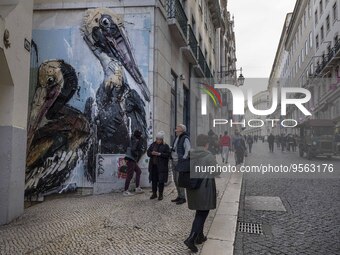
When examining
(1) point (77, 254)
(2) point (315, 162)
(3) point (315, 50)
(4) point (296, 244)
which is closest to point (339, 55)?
(3) point (315, 50)

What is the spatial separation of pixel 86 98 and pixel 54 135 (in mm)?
1381

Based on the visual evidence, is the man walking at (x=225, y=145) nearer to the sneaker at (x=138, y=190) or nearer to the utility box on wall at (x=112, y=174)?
the utility box on wall at (x=112, y=174)

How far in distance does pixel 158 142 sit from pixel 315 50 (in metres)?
32.4

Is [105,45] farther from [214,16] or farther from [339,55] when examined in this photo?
[339,55]

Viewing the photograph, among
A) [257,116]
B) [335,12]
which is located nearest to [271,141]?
[257,116]

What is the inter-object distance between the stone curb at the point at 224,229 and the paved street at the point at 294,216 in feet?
0.46

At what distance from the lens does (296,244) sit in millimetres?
4320

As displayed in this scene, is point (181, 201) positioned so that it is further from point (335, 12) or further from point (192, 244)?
point (335, 12)

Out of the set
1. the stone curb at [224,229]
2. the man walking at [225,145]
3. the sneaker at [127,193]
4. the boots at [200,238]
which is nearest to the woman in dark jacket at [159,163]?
the sneaker at [127,193]

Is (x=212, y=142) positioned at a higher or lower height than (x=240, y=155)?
higher

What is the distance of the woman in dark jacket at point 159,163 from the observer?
7.00 m

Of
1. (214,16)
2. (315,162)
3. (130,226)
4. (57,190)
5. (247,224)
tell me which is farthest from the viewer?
(214,16)

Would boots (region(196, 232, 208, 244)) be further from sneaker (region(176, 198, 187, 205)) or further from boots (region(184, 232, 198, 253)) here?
sneaker (region(176, 198, 187, 205))

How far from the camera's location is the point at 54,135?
29.4ft
